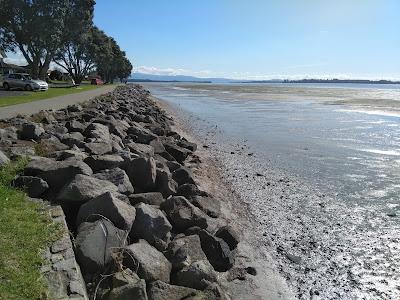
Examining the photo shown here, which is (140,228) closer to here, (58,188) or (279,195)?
(58,188)

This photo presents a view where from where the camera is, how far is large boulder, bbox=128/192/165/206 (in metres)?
7.17

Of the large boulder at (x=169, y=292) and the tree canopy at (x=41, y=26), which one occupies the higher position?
the tree canopy at (x=41, y=26)

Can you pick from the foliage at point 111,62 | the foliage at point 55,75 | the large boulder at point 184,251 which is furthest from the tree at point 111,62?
the large boulder at point 184,251

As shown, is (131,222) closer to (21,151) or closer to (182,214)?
(182,214)

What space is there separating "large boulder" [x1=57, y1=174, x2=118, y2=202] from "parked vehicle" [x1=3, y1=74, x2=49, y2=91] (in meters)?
33.1

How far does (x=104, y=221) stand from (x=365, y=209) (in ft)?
19.4

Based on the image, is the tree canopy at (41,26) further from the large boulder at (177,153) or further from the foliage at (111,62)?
the large boulder at (177,153)

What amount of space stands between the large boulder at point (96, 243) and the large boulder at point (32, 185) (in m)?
1.21

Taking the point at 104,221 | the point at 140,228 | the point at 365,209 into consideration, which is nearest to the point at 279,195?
the point at 365,209

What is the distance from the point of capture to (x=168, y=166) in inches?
411

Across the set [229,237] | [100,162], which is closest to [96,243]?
[229,237]

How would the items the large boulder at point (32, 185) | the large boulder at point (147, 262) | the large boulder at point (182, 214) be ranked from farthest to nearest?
1. the large boulder at point (182, 214)
2. the large boulder at point (32, 185)
3. the large boulder at point (147, 262)

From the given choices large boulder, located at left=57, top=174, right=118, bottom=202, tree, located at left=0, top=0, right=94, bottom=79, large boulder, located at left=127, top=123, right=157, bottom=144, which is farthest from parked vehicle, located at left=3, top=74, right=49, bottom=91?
large boulder, located at left=57, top=174, right=118, bottom=202

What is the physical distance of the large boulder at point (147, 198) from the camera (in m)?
7.17
